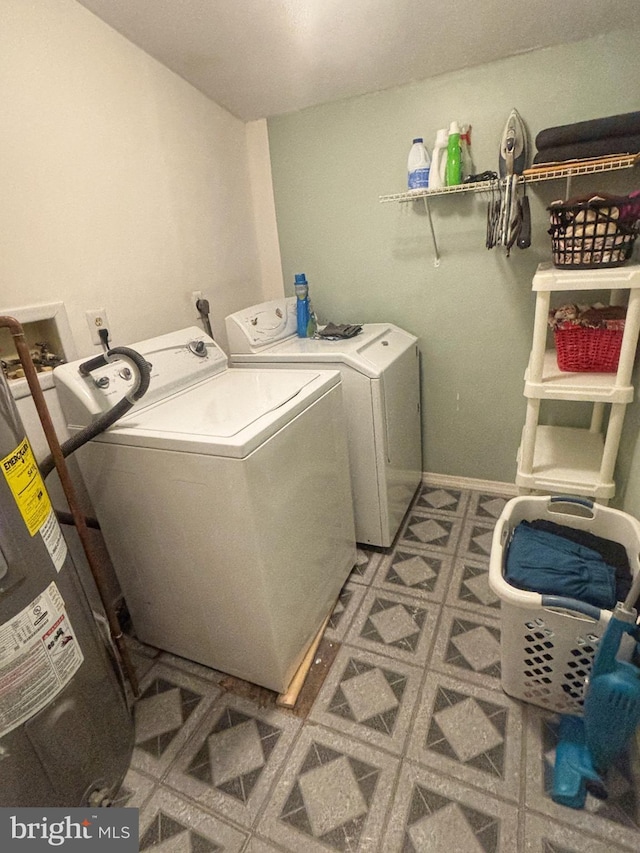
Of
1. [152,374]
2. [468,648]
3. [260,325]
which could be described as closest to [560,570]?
[468,648]

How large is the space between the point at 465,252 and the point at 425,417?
86 centimetres

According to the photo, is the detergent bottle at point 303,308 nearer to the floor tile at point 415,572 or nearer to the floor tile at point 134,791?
the floor tile at point 415,572

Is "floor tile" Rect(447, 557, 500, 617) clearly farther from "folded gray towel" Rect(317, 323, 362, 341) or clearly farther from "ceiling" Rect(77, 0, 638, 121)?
"ceiling" Rect(77, 0, 638, 121)

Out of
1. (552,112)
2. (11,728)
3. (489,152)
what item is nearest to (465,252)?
(489,152)

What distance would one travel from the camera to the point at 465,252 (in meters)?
1.96

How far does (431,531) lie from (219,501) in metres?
1.29

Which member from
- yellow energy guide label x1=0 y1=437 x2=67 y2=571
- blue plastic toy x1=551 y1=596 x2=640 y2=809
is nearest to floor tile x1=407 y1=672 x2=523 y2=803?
blue plastic toy x1=551 y1=596 x2=640 y2=809

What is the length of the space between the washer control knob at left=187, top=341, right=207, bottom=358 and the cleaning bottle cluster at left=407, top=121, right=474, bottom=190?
1146mm

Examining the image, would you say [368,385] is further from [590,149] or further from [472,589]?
[590,149]

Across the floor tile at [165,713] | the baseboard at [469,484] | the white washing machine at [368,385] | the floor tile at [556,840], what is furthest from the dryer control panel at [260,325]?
the floor tile at [556,840]

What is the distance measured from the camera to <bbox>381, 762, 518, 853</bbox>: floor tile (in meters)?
0.96

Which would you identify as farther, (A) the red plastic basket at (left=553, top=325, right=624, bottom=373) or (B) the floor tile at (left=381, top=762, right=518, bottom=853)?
(A) the red plastic basket at (left=553, top=325, right=624, bottom=373)

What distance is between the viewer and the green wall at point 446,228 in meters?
1.66

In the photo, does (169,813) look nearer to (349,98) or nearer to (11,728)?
(11,728)
